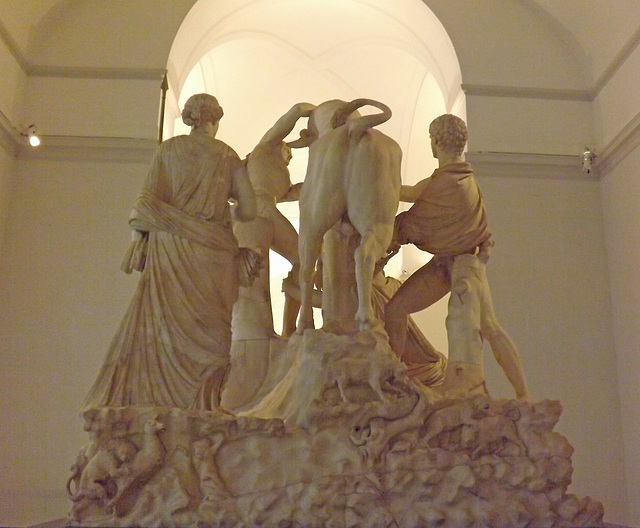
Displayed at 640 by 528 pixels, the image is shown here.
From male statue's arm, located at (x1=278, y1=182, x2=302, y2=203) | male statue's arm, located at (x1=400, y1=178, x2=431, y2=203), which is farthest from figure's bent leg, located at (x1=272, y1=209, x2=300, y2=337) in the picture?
male statue's arm, located at (x1=400, y1=178, x2=431, y2=203)

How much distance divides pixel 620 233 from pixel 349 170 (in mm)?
4421

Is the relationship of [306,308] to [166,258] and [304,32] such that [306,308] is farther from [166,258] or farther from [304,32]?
[304,32]

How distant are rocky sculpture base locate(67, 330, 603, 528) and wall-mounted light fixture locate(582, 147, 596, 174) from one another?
4889mm

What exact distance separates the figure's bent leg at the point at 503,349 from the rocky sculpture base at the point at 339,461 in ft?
1.95

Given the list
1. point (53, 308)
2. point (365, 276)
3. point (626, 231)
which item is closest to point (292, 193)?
point (365, 276)

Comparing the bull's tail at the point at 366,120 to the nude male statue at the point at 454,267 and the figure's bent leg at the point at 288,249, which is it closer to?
the nude male statue at the point at 454,267

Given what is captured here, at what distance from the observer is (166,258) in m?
4.74

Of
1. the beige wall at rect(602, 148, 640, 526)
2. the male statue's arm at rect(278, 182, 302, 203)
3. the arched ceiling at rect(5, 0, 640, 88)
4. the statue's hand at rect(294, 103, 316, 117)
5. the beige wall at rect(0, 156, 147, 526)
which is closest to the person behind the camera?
the statue's hand at rect(294, 103, 316, 117)

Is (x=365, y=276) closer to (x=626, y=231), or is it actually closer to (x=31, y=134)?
(x=626, y=231)

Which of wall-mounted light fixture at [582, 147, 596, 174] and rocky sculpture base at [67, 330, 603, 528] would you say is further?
wall-mounted light fixture at [582, 147, 596, 174]

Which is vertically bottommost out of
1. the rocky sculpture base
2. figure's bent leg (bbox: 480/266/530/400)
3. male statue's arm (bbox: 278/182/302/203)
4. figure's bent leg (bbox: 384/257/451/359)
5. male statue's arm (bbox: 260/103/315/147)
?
the rocky sculpture base

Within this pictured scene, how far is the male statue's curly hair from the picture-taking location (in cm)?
570

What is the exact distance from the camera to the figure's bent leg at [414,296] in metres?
5.59

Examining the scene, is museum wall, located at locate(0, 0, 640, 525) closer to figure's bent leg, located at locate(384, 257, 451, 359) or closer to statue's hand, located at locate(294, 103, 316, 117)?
figure's bent leg, located at locate(384, 257, 451, 359)
